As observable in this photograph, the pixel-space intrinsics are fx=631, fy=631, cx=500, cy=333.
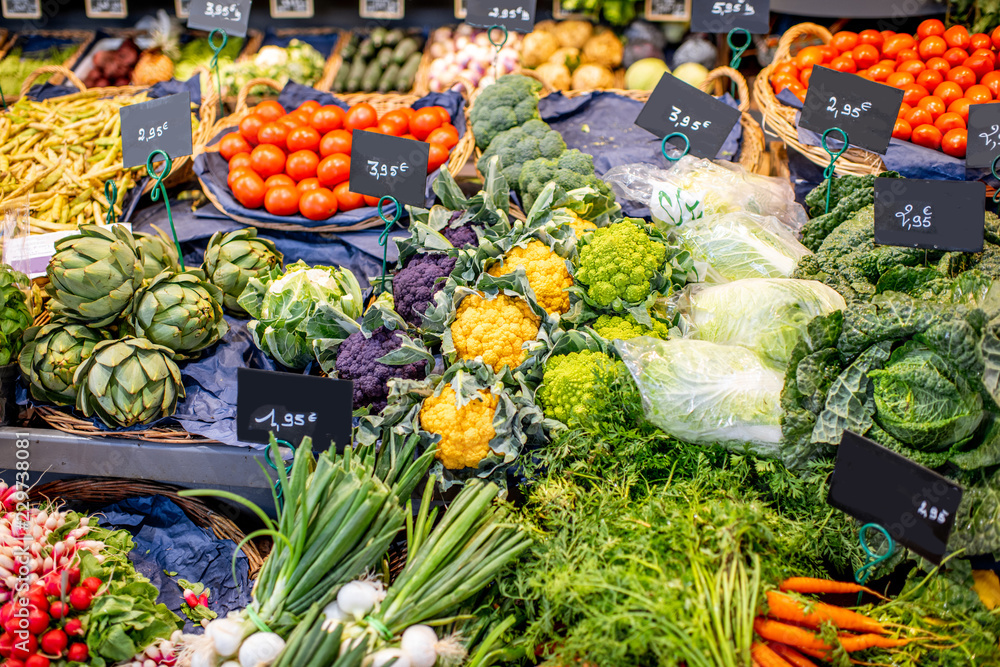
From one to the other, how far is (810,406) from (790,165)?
60.0 inches

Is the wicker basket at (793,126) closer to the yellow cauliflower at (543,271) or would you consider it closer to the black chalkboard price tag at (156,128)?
the yellow cauliflower at (543,271)

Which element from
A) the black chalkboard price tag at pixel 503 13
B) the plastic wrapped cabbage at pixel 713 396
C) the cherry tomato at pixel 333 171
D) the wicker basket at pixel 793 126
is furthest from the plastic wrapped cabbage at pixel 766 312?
the cherry tomato at pixel 333 171

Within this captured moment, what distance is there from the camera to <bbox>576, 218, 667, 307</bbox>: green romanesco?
1756 mm

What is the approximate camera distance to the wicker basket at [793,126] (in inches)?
90.6

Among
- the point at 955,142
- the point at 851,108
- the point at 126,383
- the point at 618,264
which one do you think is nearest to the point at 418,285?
the point at 618,264

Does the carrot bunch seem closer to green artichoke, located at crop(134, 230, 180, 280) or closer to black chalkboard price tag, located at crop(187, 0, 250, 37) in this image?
green artichoke, located at crop(134, 230, 180, 280)

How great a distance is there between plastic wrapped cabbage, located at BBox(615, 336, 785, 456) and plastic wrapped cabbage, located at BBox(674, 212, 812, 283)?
41 cm

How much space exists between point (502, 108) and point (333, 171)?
2.34ft

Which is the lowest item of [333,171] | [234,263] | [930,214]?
[234,263]

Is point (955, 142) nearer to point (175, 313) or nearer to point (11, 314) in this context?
point (175, 313)

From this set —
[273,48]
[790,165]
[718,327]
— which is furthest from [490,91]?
[273,48]

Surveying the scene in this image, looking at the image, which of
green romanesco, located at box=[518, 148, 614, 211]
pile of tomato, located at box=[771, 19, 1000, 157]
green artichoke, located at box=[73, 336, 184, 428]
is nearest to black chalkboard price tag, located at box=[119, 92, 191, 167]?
green artichoke, located at box=[73, 336, 184, 428]

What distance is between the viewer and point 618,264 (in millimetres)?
1751

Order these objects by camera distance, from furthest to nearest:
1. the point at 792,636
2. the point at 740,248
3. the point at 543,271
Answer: the point at 740,248
the point at 543,271
the point at 792,636
